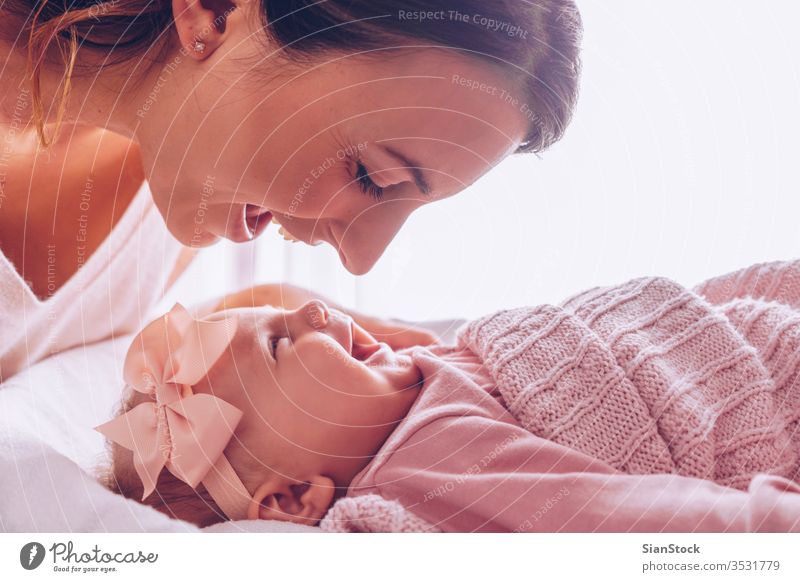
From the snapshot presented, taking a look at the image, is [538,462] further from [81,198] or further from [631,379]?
[81,198]

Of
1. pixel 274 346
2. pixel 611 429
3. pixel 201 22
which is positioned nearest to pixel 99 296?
pixel 274 346

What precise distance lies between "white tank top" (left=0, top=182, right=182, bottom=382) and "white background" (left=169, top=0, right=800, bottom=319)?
1.25 feet

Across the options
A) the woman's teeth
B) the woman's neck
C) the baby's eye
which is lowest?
the baby's eye

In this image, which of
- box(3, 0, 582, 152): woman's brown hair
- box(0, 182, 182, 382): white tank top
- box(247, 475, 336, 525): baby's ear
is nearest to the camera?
box(3, 0, 582, 152): woman's brown hair

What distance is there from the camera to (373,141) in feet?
1.71

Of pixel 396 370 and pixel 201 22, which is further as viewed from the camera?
pixel 396 370

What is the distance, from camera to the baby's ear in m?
0.59

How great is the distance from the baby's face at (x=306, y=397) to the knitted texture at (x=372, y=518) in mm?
67

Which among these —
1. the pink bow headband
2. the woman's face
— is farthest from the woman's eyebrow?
the pink bow headband

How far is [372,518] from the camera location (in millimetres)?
545

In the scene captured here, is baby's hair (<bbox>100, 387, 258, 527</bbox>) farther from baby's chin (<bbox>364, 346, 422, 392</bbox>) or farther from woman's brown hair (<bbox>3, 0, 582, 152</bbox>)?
woman's brown hair (<bbox>3, 0, 582, 152</bbox>)

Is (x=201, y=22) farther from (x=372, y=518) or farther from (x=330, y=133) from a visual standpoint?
(x=372, y=518)

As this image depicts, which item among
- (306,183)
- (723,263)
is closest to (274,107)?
(306,183)

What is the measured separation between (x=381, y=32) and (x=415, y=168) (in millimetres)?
104
